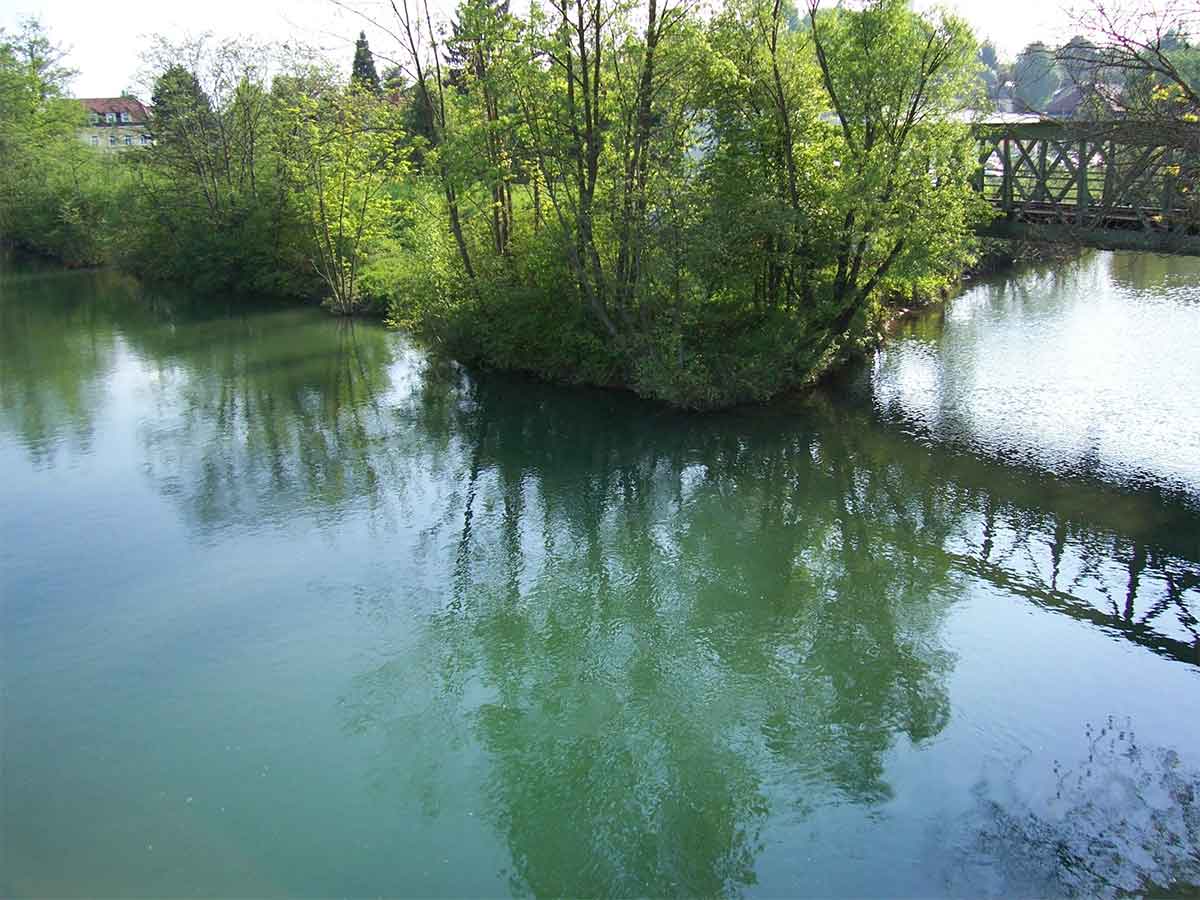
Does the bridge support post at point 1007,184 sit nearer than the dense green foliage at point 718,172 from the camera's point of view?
No

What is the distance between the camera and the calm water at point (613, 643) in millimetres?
7375

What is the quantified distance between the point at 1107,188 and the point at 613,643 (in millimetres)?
9523

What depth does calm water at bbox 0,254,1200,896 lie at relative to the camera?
24.2 ft

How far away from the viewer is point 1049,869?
23.1 feet

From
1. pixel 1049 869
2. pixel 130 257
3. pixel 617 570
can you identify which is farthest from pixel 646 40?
pixel 130 257

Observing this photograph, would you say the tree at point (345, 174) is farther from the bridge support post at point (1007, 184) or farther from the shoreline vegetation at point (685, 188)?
the bridge support post at point (1007, 184)

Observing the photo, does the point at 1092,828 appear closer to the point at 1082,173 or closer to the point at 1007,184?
the point at 1082,173

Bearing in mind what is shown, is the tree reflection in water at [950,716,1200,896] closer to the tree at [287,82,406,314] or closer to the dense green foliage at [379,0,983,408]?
the dense green foliage at [379,0,983,408]

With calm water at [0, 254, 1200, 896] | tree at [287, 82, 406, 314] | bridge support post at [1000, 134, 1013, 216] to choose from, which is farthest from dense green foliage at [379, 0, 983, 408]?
tree at [287, 82, 406, 314]

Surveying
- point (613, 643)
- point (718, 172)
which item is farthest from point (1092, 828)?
point (718, 172)

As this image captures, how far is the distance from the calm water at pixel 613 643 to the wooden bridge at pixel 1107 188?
3.29 metres

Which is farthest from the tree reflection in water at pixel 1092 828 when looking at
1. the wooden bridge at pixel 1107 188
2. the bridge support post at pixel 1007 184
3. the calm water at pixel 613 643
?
the bridge support post at pixel 1007 184

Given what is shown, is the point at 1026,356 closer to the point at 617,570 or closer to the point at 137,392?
→ the point at 617,570

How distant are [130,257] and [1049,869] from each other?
41530 mm
